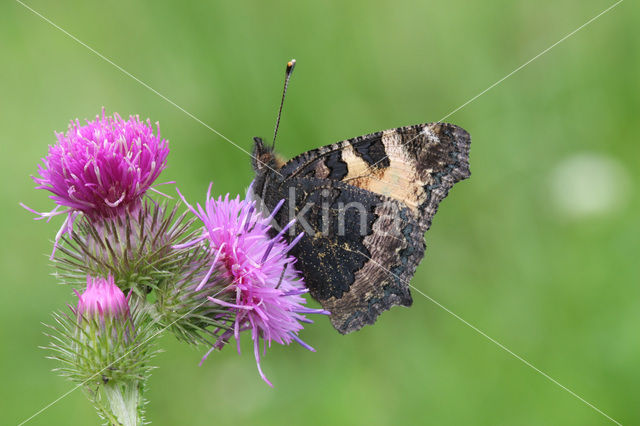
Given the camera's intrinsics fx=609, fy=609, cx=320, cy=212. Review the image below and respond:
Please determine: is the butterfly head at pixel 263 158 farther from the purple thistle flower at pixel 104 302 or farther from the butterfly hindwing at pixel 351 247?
the purple thistle flower at pixel 104 302

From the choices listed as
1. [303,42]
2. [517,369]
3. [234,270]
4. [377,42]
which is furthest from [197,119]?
[517,369]

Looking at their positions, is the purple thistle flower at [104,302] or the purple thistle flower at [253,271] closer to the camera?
the purple thistle flower at [104,302]

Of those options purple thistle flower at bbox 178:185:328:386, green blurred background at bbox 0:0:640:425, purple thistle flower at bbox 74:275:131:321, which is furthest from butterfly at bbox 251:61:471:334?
green blurred background at bbox 0:0:640:425

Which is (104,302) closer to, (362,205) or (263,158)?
(263,158)

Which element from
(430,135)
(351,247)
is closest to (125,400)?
(351,247)

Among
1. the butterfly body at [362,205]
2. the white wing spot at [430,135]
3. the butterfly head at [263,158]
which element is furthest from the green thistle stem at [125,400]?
the white wing spot at [430,135]

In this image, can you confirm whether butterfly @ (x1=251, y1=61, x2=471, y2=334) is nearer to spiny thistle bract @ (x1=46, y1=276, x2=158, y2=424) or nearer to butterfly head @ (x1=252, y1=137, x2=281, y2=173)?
butterfly head @ (x1=252, y1=137, x2=281, y2=173)

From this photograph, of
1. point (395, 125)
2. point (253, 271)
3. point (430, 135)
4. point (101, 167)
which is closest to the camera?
point (101, 167)
